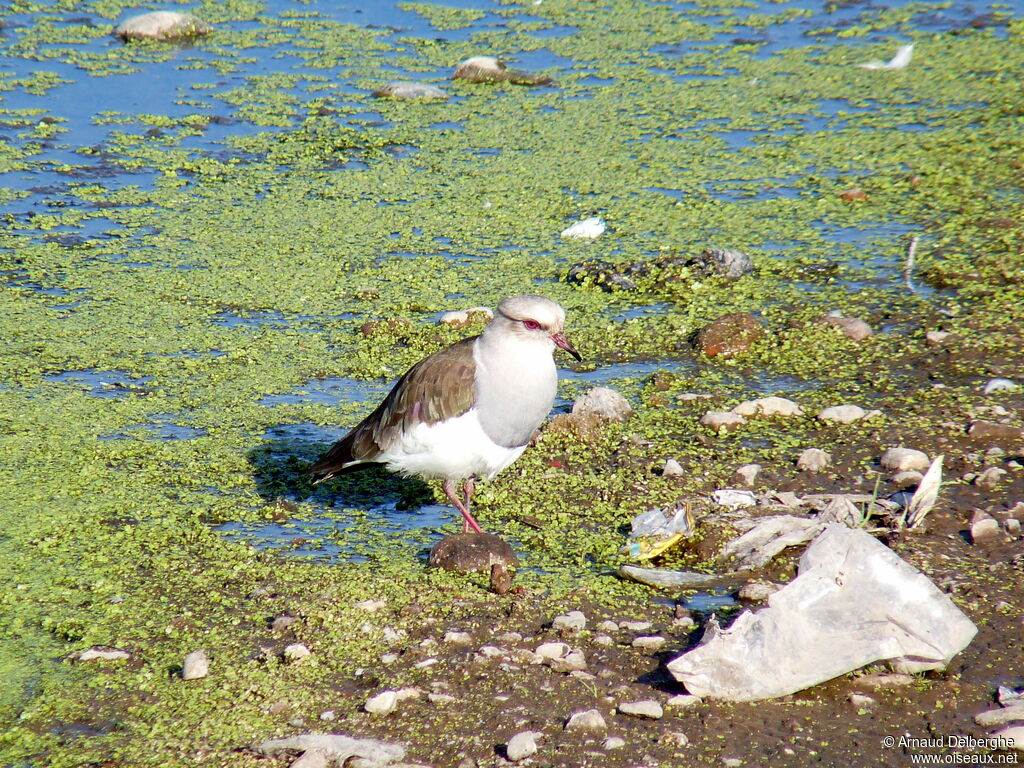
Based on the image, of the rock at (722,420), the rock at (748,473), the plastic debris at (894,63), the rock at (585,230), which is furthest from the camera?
the plastic debris at (894,63)

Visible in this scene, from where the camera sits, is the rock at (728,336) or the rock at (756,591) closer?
the rock at (756,591)

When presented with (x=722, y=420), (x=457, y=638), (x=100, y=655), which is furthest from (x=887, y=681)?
(x=100, y=655)

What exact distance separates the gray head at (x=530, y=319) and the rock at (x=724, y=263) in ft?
8.29

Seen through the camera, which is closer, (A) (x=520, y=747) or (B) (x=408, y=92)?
(A) (x=520, y=747)

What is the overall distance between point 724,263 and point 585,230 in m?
0.95

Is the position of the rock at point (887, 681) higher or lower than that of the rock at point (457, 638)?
lower

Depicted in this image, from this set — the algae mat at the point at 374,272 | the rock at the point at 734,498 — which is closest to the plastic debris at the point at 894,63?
the algae mat at the point at 374,272

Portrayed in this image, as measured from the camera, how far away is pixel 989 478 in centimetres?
460

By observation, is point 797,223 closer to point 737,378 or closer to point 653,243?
point 653,243

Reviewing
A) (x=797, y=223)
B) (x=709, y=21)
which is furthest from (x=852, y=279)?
(x=709, y=21)

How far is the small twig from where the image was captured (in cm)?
652

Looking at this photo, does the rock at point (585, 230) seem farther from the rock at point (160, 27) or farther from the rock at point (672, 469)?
the rock at point (160, 27)

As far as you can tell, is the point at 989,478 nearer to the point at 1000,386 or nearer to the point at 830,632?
the point at 1000,386

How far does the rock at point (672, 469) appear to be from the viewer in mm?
4750
